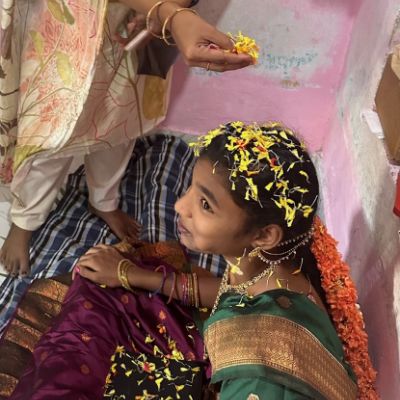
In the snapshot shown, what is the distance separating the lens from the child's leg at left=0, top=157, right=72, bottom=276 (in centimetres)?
163

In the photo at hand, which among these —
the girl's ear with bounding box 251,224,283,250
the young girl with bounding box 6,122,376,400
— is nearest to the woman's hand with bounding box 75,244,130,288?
the young girl with bounding box 6,122,376,400

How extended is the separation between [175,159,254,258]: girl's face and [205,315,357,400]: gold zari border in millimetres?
151

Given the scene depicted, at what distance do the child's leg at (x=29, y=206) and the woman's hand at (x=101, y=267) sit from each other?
0.85ft

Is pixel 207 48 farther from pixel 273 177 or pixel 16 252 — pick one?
pixel 16 252

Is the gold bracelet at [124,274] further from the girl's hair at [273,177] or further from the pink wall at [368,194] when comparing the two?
the pink wall at [368,194]

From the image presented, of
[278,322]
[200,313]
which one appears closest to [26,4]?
[200,313]

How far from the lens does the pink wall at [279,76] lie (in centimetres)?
198

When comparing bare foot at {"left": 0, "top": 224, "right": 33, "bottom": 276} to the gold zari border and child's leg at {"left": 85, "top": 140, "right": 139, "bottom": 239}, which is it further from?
the gold zari border

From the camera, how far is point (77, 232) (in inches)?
75.2

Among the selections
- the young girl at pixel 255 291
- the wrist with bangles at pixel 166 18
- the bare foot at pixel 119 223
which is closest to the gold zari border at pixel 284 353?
the young girl at pixel 255 291

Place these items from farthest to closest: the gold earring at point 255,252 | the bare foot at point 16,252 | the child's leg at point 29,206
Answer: the bare foot at point 16,252 → the child's leg at point 29,206 → the gold earring at point 255,252

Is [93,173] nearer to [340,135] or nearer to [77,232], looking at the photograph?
[77,232]

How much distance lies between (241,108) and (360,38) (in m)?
0.55

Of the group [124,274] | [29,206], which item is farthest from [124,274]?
[29,206]
